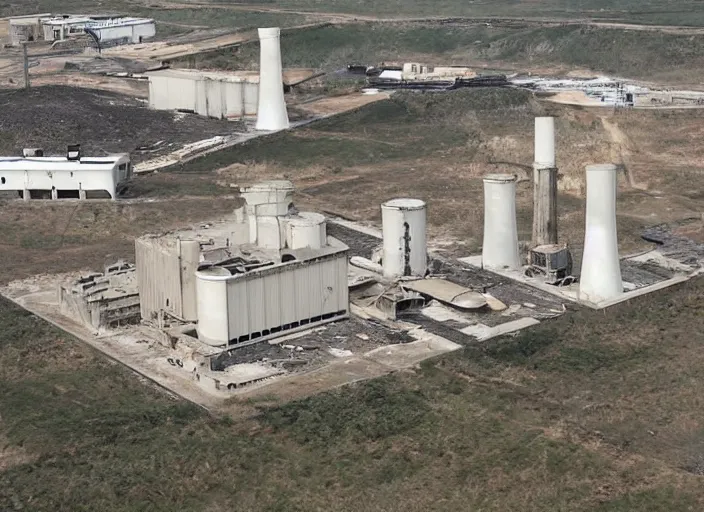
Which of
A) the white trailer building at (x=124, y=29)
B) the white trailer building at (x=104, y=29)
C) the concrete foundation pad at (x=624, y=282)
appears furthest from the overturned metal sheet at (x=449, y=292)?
the white trailer building at (x=124, y=29)

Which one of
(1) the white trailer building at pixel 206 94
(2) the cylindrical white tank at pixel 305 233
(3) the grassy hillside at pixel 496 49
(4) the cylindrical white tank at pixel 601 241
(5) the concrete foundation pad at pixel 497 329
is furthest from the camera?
(3) the grassy hillside at pixel 496 49

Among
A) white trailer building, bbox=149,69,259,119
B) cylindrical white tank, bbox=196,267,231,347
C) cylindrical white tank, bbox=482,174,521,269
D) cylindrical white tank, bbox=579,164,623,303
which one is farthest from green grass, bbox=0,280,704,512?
white trailer building, bbox=149,69,259,119

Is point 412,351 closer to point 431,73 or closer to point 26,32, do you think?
point 431,73

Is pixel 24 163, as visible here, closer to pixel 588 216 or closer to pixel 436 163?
pixel 436 163

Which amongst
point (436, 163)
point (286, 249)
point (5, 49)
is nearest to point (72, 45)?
point (5, 49)

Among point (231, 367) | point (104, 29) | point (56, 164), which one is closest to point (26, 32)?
point (104, 29)

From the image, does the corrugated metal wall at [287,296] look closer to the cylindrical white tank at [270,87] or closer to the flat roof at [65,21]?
the cylindrical white tank at [270,87]
